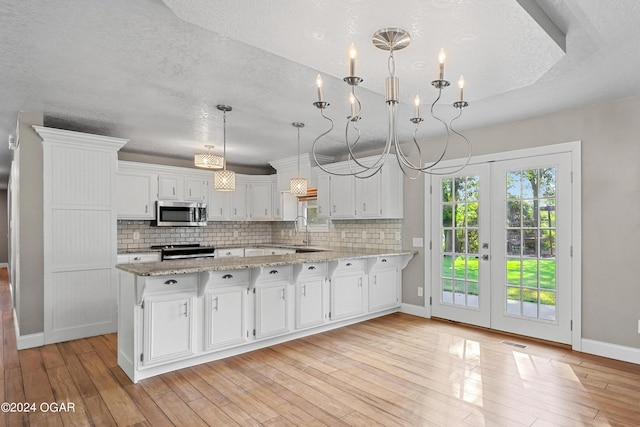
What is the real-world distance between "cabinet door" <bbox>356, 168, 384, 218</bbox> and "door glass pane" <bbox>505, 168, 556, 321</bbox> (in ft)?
5.58

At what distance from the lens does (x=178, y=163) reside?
6.83 m

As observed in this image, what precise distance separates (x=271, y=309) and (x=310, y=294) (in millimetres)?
557

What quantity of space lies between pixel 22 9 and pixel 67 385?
273 centimetres

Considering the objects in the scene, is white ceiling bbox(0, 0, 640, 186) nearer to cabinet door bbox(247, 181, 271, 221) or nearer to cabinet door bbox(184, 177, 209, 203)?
cabinet door bbox(184, 177, 209, 203)

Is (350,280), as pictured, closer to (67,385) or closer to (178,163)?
(67,385)

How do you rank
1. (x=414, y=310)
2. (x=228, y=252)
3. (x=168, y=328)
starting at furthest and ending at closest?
(x=228, y=252) → (x=414, y=310) → (x=168, y=328)

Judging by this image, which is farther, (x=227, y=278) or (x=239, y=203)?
(x=239, y=203)

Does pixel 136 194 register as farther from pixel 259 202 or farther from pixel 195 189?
pixel 259 202

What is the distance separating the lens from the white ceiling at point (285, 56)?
196cm

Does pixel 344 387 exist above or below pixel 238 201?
below

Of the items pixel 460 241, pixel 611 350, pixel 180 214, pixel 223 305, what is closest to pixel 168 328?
pixel 223 305

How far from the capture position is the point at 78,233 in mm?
4387

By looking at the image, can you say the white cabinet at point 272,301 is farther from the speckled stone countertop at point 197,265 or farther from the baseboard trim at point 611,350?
the baseboard trim at point 611,350

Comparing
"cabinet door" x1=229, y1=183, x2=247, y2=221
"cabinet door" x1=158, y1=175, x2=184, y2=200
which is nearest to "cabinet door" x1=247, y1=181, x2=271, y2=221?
"cabinet door" x1=229, y1=183, x2=247, y2=221
